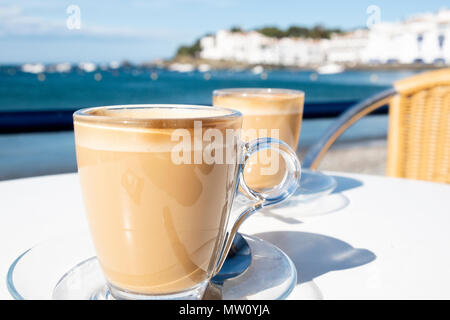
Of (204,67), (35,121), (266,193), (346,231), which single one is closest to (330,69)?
(204,67)

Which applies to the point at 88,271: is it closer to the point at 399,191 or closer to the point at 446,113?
the point at 399,191

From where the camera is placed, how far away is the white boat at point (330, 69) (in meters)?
42.1

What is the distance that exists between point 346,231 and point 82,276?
0.34 m

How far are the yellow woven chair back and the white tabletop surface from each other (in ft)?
1.98

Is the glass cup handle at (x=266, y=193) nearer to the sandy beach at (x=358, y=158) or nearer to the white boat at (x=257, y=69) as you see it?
the sandy beach at (x=358, y=158)

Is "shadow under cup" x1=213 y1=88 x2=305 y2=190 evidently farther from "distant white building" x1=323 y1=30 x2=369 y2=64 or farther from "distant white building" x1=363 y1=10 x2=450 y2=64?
"distant white building" x1=323 y1=30 x2=369 y2=64

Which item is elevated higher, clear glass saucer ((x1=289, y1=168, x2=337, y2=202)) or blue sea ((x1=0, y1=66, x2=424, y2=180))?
clear glass saucer ((x1=289, y1=168, x2=337, y2=202))

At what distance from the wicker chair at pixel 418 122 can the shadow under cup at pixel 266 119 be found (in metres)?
0.63

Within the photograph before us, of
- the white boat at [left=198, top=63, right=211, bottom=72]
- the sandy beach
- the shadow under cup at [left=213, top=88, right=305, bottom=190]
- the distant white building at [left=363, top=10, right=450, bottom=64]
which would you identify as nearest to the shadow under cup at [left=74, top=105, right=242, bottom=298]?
the shadow under cup at [left=213, top=88, right=305, bottom=190]

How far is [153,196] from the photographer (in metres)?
0.36

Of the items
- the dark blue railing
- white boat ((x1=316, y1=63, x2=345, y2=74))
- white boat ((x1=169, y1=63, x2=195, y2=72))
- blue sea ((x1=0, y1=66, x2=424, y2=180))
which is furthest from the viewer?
white boat ((x1=169, y1=63, x2=195, y2=72))

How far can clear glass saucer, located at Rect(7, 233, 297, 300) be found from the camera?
1.29 feet

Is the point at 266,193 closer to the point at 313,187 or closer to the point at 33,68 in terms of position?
the point at 313,187

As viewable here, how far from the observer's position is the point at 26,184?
788mm
